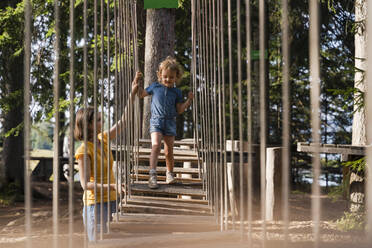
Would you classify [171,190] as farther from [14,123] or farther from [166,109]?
[14,123]

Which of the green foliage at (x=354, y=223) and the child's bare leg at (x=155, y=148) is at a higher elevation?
the child's bare leg at (x=155, y=148)

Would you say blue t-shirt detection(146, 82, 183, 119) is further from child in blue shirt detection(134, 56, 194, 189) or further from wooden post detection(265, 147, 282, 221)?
wooden post detection(265, 147, 282, 221)

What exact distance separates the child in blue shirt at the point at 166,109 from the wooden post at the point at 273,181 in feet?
6.93

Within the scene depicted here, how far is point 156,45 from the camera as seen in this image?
4777mm

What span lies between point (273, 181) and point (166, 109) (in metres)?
2.40

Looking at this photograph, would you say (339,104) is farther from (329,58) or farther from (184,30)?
(184,30)

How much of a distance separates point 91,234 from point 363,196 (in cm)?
369

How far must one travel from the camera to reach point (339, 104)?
9.48 metres

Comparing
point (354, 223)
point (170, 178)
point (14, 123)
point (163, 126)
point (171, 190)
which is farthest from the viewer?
point (14, 123)

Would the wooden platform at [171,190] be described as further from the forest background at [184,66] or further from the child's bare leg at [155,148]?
the forest background at [184,66]

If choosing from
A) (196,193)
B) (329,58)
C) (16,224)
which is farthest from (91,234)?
(329,58)

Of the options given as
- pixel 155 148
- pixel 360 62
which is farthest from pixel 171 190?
pixel 360 62

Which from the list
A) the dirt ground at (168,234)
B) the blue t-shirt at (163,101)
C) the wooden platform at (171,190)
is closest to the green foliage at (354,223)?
the dirt ground at (168,234)

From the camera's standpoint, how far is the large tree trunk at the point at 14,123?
7543mm
